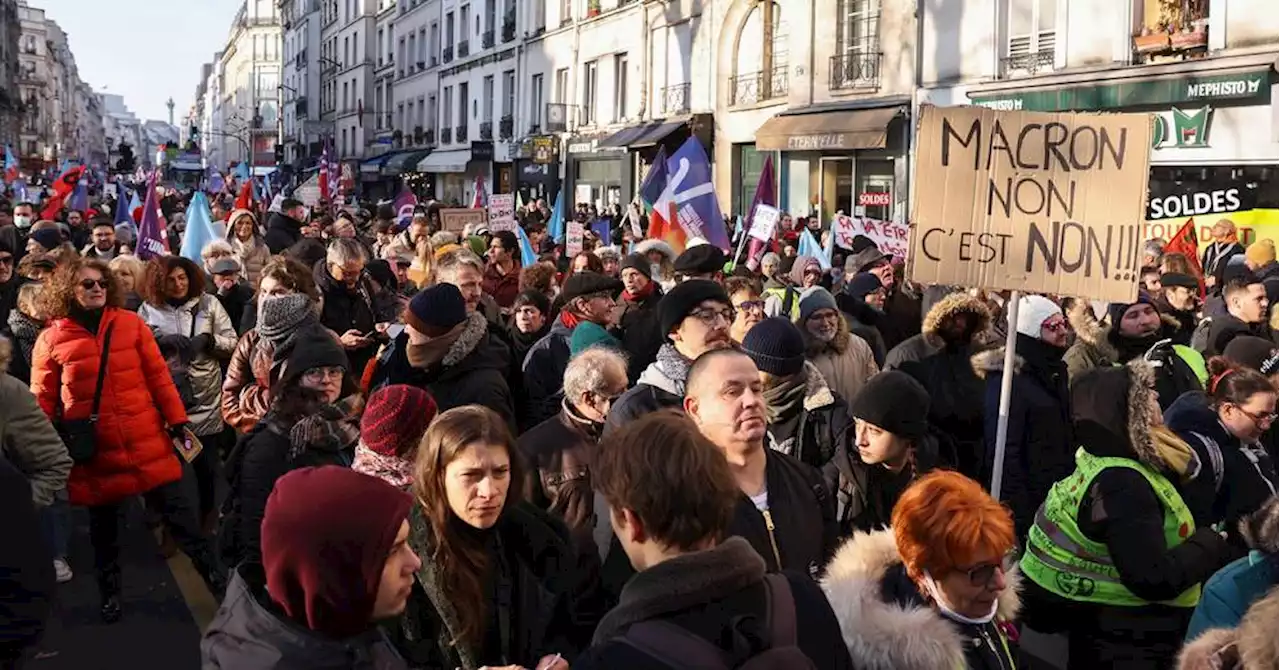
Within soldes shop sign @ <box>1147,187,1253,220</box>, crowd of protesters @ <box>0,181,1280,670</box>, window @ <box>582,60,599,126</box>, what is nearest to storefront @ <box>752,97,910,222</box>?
soldes shop sign @ <box>1147,187,1253,220</box>

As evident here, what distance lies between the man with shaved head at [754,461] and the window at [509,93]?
37280 mm

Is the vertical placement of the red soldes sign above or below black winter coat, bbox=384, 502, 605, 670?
above

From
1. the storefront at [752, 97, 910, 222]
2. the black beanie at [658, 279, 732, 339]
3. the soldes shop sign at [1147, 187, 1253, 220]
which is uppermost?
the storefront at [752, 97, 910, 222]

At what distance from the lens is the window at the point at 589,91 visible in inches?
1359

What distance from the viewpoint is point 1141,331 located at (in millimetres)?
7137

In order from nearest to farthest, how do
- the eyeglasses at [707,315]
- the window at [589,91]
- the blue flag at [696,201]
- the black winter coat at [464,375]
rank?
the eyeglasses at [707,315] → the black winter coat at [464,375] → the blue flag at [696,201] → the window at [589,91]

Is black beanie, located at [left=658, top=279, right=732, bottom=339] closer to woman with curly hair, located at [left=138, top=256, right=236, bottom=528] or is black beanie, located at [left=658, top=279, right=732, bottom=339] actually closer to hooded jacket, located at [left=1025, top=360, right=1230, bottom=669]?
hooded jacket, located at [left=1025, top=360, right=1230, bottom=669]

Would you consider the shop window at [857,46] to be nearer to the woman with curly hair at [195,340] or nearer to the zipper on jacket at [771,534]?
the woman with curly hair at [195,340]

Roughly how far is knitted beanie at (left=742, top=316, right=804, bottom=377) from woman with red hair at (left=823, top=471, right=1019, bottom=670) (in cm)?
180

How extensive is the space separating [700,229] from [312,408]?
781 cm

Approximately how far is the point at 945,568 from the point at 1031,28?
1833 cm

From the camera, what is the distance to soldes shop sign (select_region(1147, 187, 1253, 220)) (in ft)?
50.2

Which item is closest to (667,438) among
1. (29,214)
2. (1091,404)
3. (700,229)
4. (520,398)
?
(1091,404)

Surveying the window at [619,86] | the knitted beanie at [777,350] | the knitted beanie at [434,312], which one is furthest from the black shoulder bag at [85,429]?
the window at [619,86]
